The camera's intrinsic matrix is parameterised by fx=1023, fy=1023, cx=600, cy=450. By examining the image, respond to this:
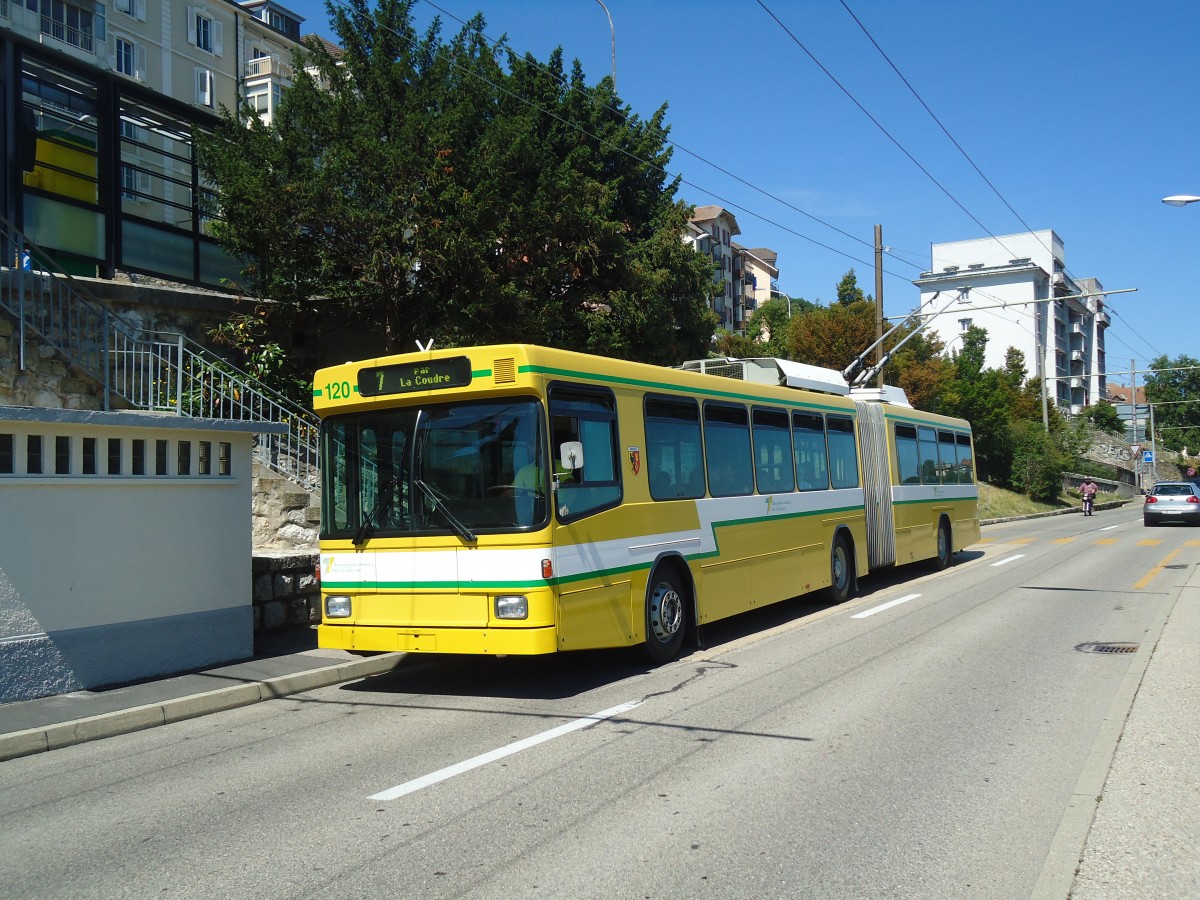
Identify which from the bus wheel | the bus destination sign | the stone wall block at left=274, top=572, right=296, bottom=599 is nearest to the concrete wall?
the stone wall block at left=274, top=572, right=296, bottom=599

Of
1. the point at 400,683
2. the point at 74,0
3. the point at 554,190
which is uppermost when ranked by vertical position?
A: the point at 74,0

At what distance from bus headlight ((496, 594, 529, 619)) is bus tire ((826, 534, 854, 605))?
7166 mm

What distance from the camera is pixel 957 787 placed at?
A: 18.8 ft

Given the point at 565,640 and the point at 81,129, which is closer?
the point at 565,640

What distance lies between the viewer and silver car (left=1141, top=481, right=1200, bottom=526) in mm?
35000

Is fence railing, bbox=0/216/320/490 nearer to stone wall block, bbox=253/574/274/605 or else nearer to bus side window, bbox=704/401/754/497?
stone wall block, bbox=253/574/274/605

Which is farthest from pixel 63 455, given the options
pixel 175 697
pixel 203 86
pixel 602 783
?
pixel 203 86

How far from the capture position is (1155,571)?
61.8 ft

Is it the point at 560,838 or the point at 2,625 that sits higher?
the point at 2,625

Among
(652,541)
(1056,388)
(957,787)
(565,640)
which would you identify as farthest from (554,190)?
(1056,388)

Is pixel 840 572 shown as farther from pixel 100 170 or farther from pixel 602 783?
pixel 100 170

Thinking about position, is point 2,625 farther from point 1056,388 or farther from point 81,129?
point 1056,388

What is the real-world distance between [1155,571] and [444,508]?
15.5m

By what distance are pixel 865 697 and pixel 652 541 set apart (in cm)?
254
